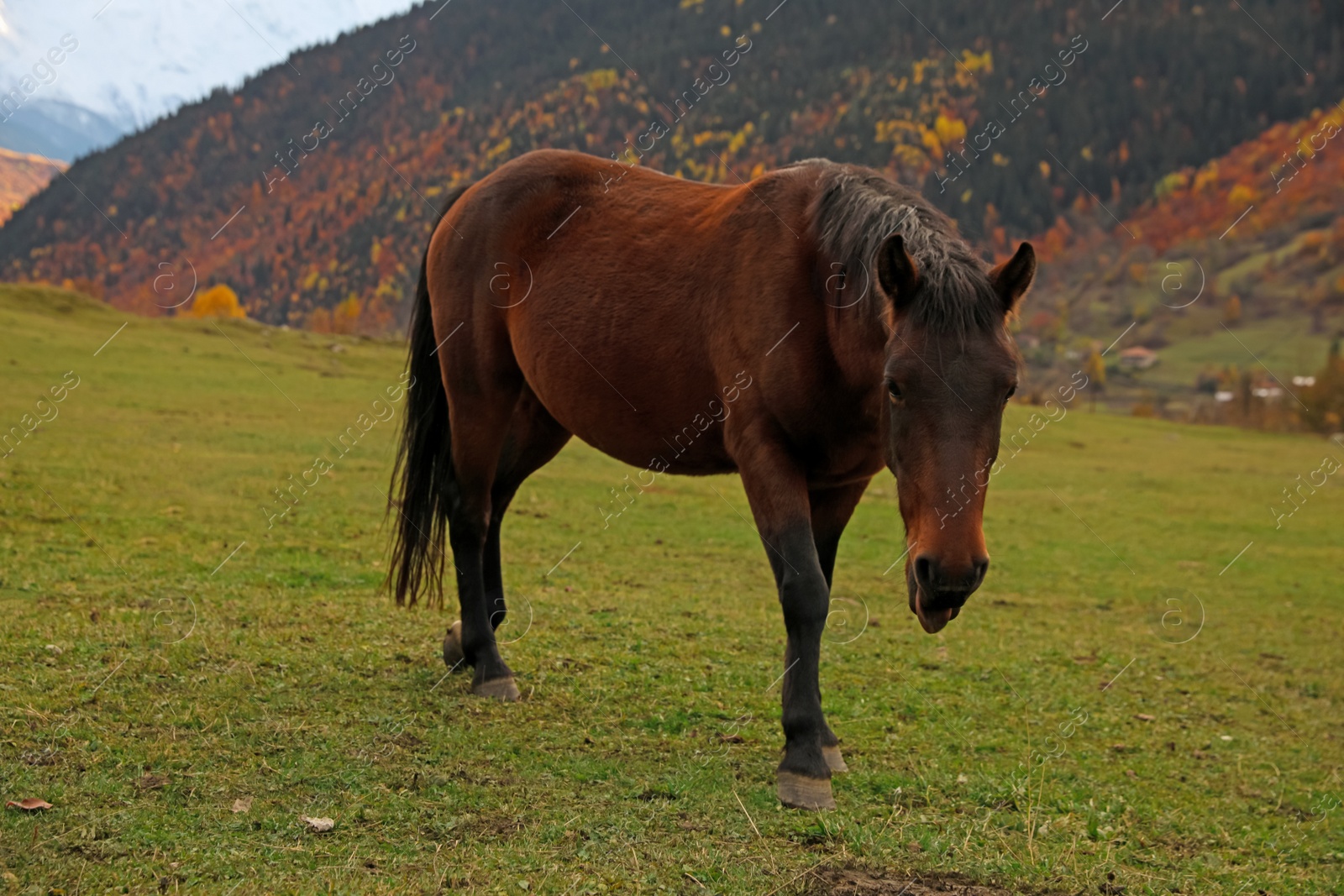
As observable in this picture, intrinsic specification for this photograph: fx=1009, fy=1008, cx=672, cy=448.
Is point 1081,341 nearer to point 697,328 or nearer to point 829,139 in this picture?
point 829,139

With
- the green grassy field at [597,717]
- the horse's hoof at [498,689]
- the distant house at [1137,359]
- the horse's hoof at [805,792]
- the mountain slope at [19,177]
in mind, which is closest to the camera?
the green grassy field at [597,717]

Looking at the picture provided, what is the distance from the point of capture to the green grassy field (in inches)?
139

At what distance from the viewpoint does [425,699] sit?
5359 mm

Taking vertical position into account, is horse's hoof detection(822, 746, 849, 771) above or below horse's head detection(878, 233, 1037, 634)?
below

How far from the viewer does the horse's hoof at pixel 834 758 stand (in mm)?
4824

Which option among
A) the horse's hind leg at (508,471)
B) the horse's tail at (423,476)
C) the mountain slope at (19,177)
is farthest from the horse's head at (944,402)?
the mountain slope at (19,177)

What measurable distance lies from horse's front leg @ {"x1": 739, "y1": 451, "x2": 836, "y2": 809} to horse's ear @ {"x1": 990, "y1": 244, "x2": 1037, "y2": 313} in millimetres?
1188

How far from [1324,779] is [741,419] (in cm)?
462

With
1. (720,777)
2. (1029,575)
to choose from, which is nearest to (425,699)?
(720,777)

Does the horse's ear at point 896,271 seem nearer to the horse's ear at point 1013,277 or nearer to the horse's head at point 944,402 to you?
the horse's head at point 944,402

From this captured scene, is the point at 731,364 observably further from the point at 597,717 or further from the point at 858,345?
the point at 597,717

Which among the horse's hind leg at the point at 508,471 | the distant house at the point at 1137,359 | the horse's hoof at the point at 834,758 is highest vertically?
the horse's hind leg at the point at 508,471

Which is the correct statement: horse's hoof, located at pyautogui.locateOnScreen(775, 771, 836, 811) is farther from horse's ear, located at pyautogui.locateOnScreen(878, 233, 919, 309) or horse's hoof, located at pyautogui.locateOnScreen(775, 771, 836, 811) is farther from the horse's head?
horse's ear, located at pyautogui.locateOnScreen(878, 233, 919, 309)

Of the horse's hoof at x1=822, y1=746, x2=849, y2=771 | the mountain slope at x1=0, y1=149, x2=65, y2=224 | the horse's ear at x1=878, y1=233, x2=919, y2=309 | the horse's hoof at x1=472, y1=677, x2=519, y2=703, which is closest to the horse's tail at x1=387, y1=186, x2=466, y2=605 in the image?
the horse's hoof at x1=472, y1=677, x2=519, y2=703
